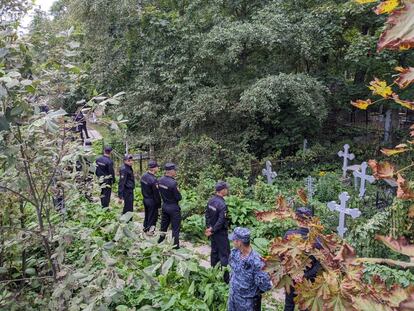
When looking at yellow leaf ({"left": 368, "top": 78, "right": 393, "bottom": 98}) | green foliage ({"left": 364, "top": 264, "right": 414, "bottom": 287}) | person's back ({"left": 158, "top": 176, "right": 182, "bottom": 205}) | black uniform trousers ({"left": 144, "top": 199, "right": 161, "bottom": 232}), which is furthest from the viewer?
black uniform trousers ({"left": 144, "top": 199, "right": 161, "bottom": 232})

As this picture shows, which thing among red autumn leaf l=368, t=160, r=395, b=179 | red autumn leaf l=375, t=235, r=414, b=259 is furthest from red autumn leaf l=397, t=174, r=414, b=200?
red autumn leaf l=375, t=235, r=414, b=259

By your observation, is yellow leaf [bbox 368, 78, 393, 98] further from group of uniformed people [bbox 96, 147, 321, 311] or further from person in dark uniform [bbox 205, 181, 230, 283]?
person in dark uniform [bbox 205, 181, 230, 283]

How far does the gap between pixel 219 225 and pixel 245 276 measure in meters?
1.79

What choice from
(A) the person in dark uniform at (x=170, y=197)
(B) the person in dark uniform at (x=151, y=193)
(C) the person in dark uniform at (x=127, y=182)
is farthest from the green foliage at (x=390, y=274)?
(C) the person in dark uniform at (x=127, y=182)

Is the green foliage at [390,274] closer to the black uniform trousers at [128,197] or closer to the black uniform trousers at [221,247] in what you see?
the black uniform trousers at [221,247]

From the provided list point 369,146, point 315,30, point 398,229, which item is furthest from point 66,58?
point 369,146

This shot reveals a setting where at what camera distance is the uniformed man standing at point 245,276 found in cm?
471

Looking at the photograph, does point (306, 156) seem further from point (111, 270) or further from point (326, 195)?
point (111, 270)

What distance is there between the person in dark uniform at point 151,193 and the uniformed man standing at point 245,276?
3314mm

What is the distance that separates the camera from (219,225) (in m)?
6.55

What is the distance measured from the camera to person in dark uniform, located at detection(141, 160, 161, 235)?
8086mm

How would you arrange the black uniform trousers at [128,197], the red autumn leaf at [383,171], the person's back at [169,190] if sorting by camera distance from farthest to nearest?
1. the black uniform trousers at [128,197]
2. the person's back at [169,190]
3. the red autumn leaf at [383,171]

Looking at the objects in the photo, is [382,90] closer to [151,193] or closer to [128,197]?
[151,193]

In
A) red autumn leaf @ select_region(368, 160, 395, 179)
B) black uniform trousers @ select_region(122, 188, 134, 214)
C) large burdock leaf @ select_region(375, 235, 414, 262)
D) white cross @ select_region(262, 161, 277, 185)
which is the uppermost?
red autumn leaf @ select_region(368, 160, 395, 179)
